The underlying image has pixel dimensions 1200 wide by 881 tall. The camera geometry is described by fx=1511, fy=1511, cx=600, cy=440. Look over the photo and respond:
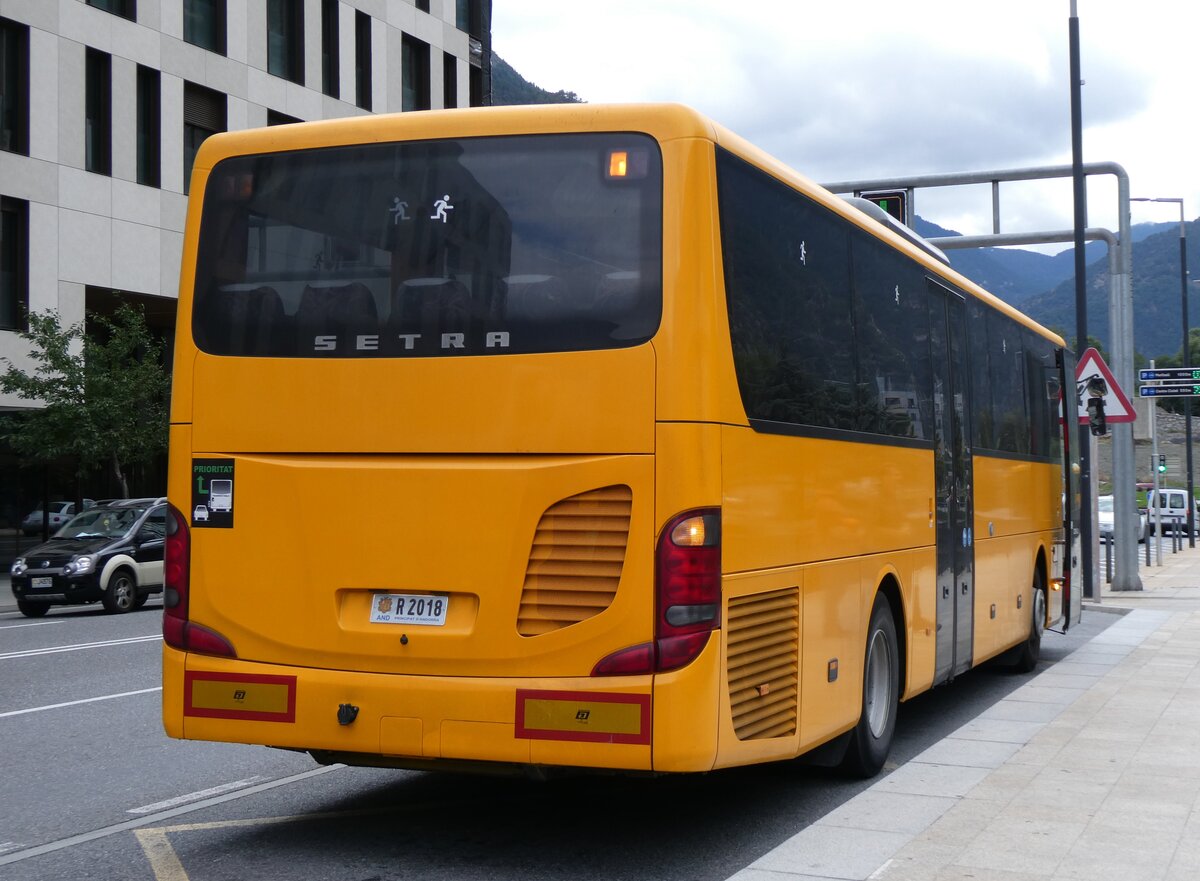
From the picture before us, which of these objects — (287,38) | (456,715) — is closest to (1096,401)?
(456,715)

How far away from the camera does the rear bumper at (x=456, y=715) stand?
5867mm

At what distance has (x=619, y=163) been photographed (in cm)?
622

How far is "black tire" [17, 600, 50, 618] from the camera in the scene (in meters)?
22.4

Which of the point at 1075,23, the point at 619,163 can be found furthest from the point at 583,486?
the point at 1075,23

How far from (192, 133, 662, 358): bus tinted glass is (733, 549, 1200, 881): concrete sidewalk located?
7.58 feet

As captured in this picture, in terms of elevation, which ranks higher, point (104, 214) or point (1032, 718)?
point (104, 214)

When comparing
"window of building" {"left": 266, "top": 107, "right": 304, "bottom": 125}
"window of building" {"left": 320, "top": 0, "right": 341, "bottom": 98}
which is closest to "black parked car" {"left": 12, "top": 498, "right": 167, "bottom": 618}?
"window of building" {"left": 266, "top": 107, "right": 304, "bottom": 125}

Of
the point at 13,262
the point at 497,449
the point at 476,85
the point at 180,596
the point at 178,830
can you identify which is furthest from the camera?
the point at 476,85

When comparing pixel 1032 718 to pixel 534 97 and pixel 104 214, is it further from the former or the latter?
pixel 534 97

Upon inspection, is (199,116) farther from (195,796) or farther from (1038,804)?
(1038,804)

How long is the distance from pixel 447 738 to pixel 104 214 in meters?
30.1

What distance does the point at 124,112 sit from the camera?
113 feet

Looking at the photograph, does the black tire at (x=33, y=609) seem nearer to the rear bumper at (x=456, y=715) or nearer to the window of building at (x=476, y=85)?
the rear bumper at (x=456, y=715)

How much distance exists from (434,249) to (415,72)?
135 feet
